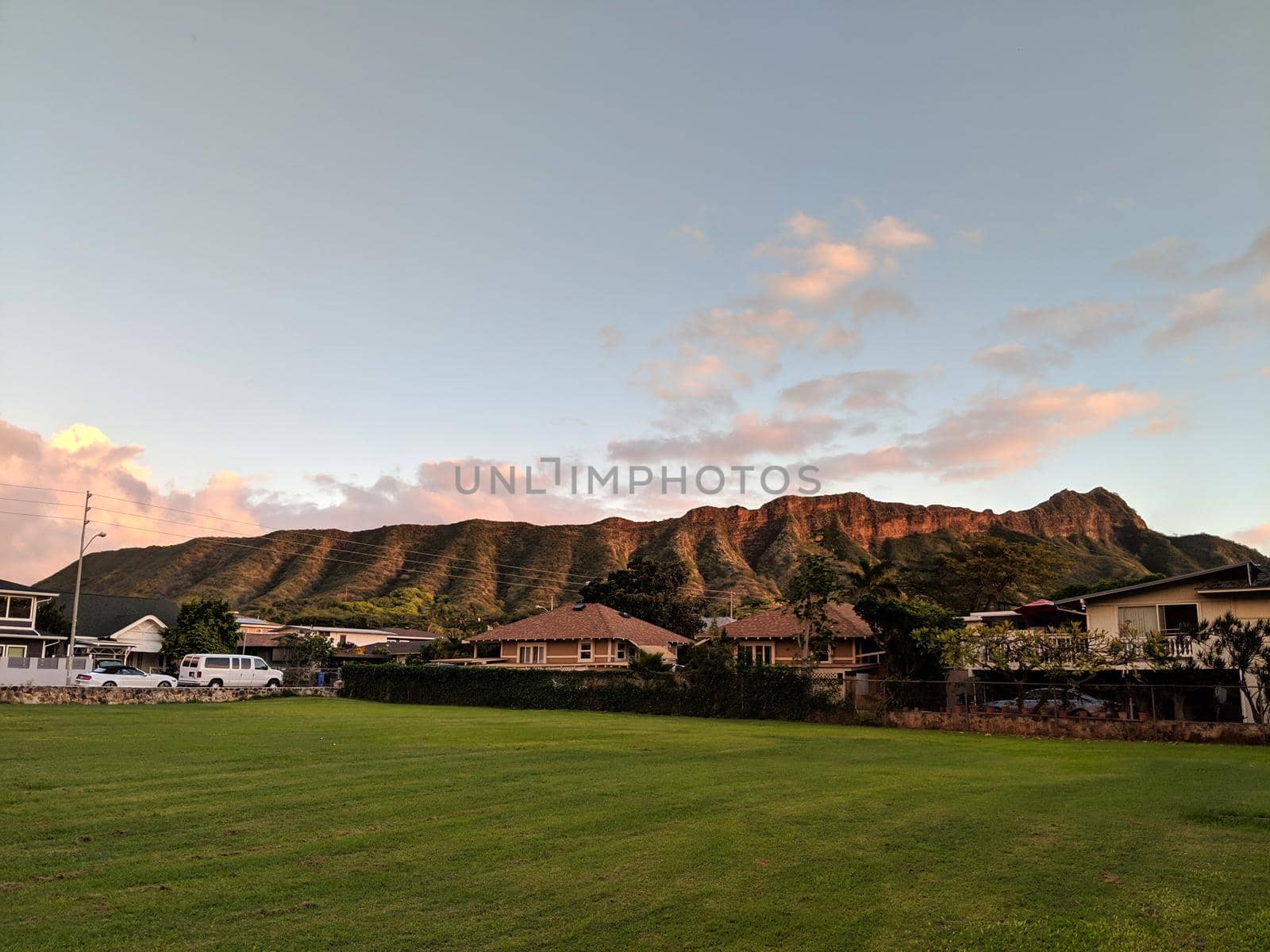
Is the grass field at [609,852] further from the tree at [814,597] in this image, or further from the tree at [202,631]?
the tree at [202,631]

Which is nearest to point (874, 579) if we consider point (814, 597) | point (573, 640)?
point (814, 597)

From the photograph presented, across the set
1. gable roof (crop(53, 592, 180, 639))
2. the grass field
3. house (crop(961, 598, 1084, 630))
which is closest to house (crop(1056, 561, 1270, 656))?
house (crop(961, 598, 1084, 630))

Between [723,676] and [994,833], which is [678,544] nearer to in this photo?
[723,676]

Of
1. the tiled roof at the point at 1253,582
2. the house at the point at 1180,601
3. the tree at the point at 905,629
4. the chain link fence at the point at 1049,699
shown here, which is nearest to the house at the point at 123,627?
the tree at the point at 905,629

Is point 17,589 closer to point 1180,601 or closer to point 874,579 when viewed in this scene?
point 874,579

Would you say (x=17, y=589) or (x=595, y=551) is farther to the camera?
(x=595, y=551)

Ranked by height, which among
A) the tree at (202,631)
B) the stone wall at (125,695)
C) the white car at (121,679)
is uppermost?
the tree at (202,631)

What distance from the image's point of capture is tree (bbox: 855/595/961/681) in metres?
37.8

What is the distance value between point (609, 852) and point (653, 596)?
7141cm

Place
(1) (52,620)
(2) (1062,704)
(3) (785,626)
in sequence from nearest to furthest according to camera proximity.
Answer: (2) (1062,704), (3) (785,626), (1) (52,620)

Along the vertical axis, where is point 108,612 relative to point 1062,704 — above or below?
above

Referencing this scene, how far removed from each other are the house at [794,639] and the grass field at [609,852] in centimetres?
3073

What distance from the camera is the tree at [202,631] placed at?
6197cm

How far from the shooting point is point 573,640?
5700cm
